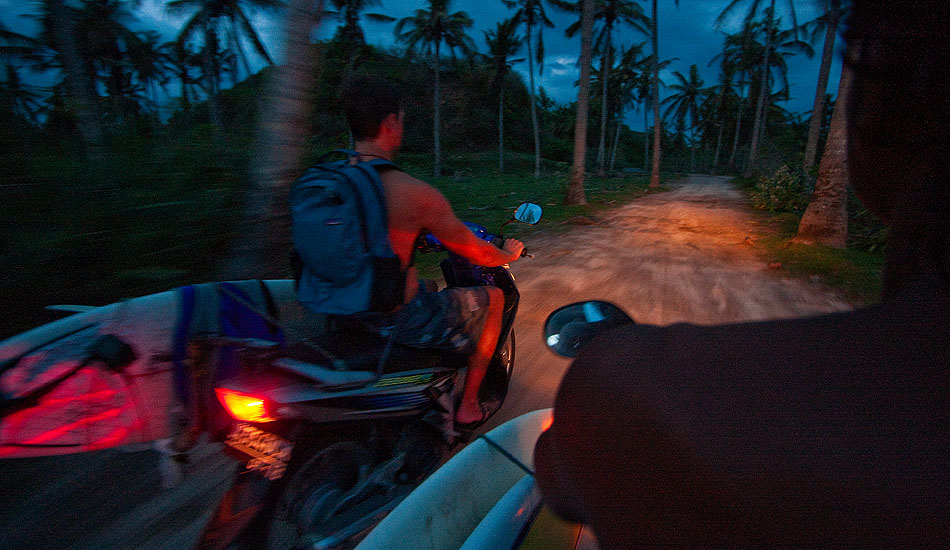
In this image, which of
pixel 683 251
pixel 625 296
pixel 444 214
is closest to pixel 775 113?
pixel 683 251

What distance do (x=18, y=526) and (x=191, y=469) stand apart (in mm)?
658

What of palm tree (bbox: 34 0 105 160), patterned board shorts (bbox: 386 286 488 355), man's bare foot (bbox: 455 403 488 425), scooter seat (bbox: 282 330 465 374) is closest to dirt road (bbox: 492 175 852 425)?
man's bare foot (bbox: 455 403 488 425)

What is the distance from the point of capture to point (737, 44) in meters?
34.7

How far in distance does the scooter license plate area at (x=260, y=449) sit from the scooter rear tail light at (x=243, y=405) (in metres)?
0.06

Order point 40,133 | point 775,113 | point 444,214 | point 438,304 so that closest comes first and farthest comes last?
point 444,214 < point 438,304 < point 40,133 < point 775,113

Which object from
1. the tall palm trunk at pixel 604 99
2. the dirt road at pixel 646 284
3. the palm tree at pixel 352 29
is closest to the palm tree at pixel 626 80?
the tall palm trunk at pixel 604 99

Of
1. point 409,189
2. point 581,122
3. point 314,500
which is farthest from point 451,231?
point 581,122

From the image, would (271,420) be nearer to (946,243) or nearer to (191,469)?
(191,469)

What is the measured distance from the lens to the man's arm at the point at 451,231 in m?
1.85

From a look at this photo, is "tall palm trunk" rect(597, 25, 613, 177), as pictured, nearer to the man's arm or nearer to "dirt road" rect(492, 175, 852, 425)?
"dirt road" rect(492, 175, 852, 425)

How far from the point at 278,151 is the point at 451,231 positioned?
201cm

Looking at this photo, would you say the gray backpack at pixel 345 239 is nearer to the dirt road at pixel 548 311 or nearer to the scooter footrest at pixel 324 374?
the scooter footrest at pixel 324 374

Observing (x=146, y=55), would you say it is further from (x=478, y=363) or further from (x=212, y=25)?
(x=478, y=363)

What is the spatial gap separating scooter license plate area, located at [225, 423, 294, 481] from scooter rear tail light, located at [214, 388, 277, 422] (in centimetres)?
6
